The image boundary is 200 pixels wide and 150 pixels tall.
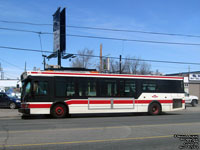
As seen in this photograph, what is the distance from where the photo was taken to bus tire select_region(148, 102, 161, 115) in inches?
701

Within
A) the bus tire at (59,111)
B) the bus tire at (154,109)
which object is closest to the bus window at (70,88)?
the bus tire at (59,111)

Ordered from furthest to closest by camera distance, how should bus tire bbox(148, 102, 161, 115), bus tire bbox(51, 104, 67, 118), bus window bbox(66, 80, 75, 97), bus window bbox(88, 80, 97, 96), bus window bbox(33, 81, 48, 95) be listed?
bus tire bbox(148, 102, 161, 115) < bus window bbox(88, 80, 97, 96) < bus window bbox(66, 80, 75, 97) < bus tire bbox(51, 104, 67, 118) < bus window bbox(33, 81, 48, 95)

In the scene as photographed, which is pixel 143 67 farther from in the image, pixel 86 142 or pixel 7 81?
pixel 86 142

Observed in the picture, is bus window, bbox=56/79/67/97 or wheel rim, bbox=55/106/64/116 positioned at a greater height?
bus window, bbox=56/79/67/97

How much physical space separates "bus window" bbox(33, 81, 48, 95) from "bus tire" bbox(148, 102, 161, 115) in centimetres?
759

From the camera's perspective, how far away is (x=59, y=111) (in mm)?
15234

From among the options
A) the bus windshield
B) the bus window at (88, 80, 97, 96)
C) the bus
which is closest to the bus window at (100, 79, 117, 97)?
the bus

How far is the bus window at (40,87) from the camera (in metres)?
14.8

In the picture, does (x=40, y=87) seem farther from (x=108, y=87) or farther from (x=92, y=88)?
(x=108, y=87)

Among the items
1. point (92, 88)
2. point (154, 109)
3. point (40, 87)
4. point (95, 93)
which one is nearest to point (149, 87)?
point (154, 109)

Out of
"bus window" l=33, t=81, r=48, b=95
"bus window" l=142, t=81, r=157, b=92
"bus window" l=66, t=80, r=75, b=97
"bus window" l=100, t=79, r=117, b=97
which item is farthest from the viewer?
"bus window" l=142, t=81, r=157, b=92

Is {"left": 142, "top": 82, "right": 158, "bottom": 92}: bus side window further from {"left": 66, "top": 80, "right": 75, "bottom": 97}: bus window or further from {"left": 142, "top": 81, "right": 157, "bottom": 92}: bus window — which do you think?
{"left": 66, "top": 80, "right": 75, "bottom": 97}: bus window

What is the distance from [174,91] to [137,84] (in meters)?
3.24

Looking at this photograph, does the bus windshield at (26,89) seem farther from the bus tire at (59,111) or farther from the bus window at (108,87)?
the bus window at (108,87)
